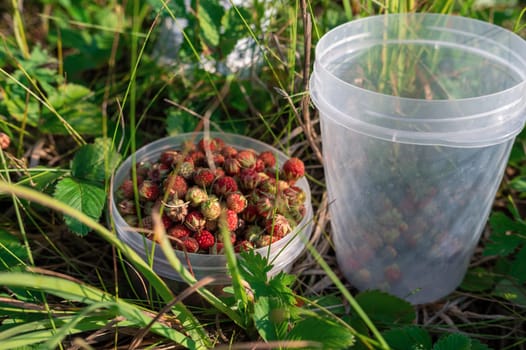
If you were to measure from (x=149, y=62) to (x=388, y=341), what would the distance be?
885 mm

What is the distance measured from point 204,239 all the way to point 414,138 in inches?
15.3

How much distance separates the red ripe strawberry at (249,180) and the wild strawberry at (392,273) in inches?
12.8

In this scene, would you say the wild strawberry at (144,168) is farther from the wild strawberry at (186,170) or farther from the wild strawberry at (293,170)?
the wild strawberry at (293,170)

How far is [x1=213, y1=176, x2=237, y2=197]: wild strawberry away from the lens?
974mm

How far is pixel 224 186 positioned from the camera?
38.3 inches

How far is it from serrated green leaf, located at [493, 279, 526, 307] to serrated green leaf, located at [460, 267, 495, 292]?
0.10ft

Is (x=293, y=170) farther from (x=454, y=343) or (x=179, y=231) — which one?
(x=454, y=343)

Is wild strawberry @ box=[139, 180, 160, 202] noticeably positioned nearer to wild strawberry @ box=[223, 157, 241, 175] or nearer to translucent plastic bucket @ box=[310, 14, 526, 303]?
wild strawberry @ box=[223, 157, 241, 175]

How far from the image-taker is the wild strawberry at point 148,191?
980mm

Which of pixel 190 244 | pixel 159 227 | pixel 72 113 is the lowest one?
pixel 190 244

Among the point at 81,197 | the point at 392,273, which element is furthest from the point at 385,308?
the point at 81,197

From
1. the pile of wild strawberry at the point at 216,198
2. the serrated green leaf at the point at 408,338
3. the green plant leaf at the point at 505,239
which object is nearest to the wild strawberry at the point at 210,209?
the pile of wild strawberry at the point at 216,198

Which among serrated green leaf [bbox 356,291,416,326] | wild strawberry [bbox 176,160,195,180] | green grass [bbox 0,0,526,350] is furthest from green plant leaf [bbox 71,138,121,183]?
serrated green leaf [bbox 356,291,416,326]

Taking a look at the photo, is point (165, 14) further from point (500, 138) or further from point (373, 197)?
point (500, 138)
